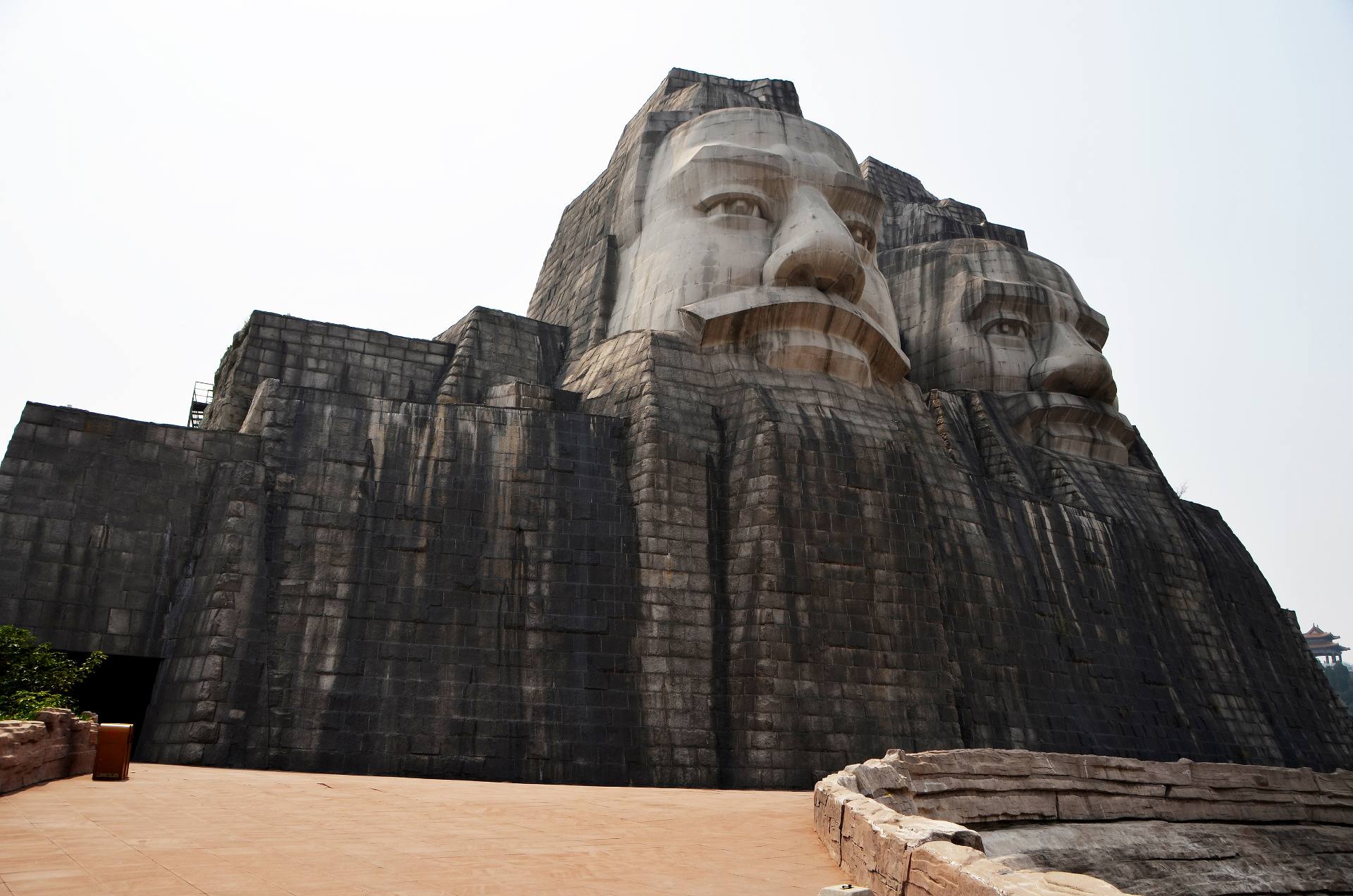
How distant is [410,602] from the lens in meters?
12.6

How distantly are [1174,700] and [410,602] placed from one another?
12868mm

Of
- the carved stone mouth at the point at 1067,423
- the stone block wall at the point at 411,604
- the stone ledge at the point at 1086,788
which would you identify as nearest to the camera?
the stone ledge at the point at 1086,788

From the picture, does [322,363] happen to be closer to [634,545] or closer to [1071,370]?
[634,545]

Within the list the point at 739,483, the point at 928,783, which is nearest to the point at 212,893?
the point at 928,783

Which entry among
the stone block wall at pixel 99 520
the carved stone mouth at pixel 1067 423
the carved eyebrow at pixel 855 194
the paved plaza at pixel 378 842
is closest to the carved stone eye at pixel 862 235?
the carved eyebrow at pixel 855 194

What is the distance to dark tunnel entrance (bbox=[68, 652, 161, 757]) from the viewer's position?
1233 centimetres

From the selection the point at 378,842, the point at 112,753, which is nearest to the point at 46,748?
the point at 112,753

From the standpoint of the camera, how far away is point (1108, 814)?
36.4ft

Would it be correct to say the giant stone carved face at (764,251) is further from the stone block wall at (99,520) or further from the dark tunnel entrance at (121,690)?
the dark tunnel entrance at (121,690)

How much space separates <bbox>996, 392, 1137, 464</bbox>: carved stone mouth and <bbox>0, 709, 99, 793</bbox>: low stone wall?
17.6m

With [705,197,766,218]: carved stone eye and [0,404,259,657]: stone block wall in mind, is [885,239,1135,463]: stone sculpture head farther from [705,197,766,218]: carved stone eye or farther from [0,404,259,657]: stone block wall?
[0,404,259,657]: stone block wall

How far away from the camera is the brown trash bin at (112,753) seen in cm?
848

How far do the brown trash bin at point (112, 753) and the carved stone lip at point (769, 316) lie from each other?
9.36 meters

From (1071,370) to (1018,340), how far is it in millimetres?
1381
